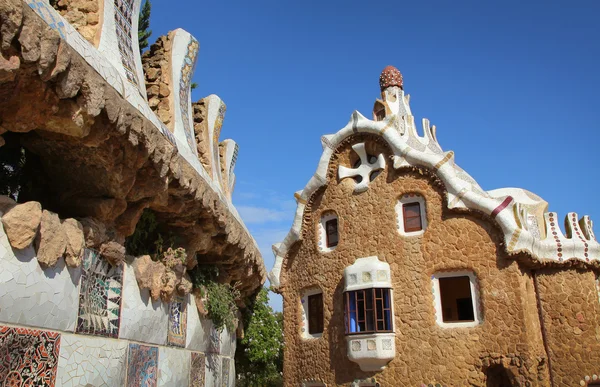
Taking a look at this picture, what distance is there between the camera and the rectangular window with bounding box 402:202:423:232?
12.4m

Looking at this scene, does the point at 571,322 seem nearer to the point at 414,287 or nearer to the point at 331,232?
the point at 414,287

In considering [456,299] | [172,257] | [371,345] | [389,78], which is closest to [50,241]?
[172,257]

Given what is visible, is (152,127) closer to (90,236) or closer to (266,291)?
(90,236)

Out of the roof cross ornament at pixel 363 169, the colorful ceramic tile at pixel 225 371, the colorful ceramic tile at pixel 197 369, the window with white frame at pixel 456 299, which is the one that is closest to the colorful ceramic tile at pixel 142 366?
the colorful ceramic tile at pixel 197 369

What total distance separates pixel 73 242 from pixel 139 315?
1.58 meters

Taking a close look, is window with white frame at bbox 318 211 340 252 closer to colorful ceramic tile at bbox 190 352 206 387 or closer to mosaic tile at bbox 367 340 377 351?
mosaic tile at bbox 367 340 377 351

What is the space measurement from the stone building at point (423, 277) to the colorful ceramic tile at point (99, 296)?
7174mm

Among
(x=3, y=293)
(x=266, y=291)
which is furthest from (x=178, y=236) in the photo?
(x=266, y=291)

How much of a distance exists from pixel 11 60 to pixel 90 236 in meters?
2.10

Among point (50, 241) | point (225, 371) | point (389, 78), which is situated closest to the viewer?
point (50, 241)

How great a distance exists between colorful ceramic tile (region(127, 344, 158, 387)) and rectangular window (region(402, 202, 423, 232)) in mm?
7501

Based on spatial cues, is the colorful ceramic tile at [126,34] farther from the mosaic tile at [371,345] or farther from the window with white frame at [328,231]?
the window with white frame at [328,231]

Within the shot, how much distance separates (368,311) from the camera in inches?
464

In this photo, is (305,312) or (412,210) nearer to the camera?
(412,210)
